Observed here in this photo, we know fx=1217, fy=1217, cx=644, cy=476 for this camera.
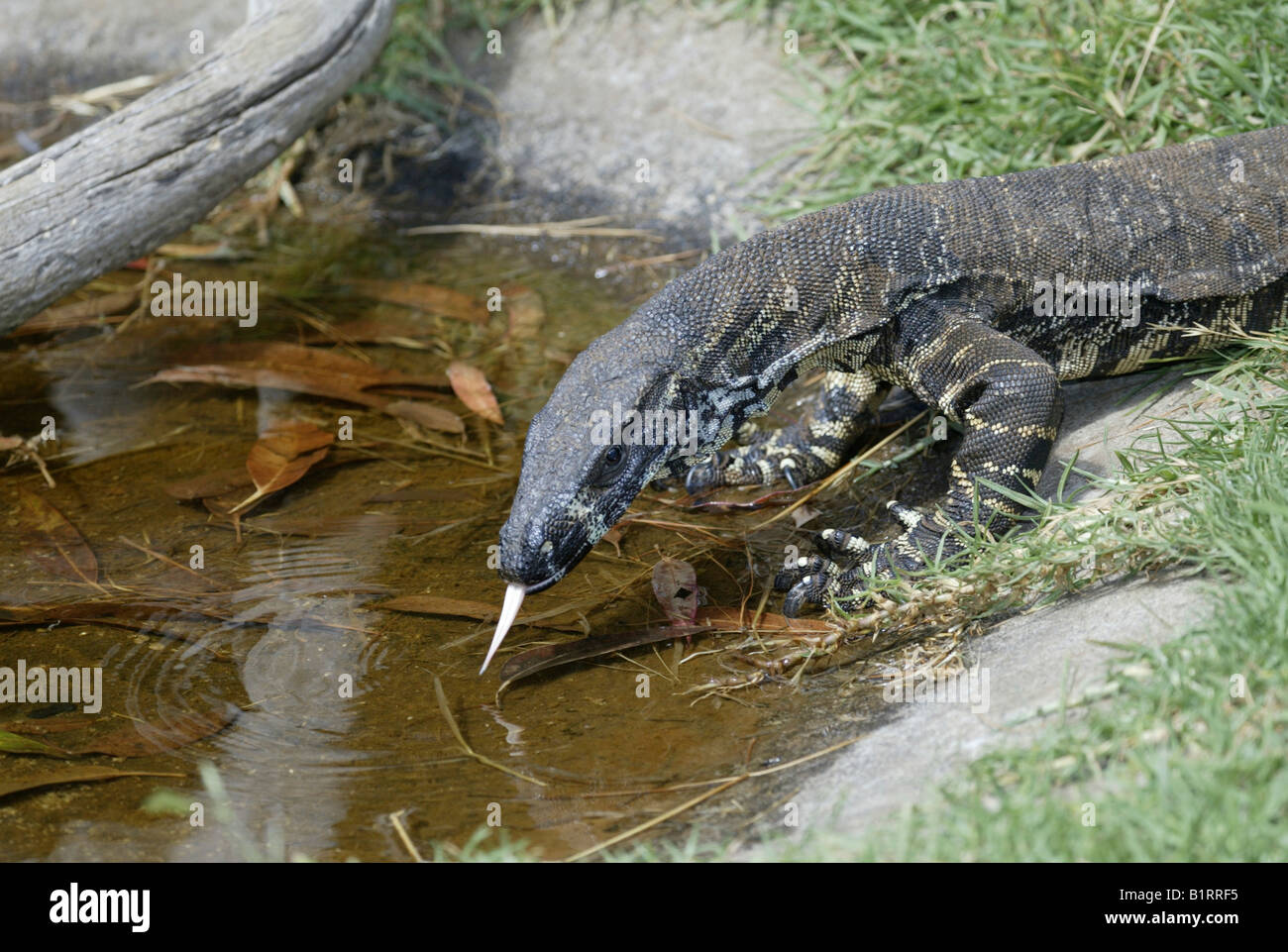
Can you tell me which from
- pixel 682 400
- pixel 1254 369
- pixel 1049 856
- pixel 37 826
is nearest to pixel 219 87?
pixel 682 400

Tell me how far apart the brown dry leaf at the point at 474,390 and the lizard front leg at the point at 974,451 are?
2.07m

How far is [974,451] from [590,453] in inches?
62.0

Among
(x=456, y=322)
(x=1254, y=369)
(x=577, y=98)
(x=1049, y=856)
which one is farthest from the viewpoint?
(x=577, y=98)

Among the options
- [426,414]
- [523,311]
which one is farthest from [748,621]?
[523,311]

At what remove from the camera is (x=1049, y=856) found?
289 centimetres

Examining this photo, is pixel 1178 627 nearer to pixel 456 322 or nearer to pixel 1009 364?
pixel 1009 364

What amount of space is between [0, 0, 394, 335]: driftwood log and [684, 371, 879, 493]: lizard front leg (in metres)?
3.15

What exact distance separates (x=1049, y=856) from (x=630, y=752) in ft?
4.99

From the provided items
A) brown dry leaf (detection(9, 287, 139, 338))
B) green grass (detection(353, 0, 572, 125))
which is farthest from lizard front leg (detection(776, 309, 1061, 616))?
green grass (detection(353, 0, 572, 125))

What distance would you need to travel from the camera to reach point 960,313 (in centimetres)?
504

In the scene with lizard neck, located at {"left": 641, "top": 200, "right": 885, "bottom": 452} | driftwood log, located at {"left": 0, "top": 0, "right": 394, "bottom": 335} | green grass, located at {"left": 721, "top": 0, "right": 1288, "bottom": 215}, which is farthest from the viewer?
green grass, located at {"left": 721, "top": 0, "right": 1288, "bottom": 215}

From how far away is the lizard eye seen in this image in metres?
4.37

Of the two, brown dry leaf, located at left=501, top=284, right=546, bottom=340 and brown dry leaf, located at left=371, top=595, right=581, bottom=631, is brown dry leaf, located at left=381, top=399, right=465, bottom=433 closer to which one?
brown dry leaf, located at left=501, top=284, right=546, bottom=340

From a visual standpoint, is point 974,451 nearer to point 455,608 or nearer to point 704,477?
point 704,477
